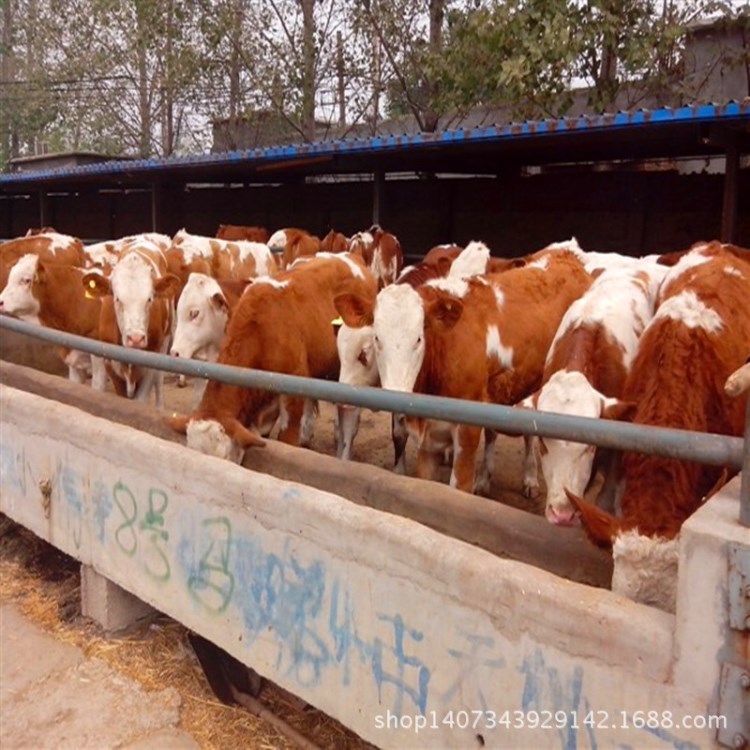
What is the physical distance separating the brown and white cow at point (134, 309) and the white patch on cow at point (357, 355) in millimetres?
1772

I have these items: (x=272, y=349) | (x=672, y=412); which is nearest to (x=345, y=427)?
(x=272, y=349)

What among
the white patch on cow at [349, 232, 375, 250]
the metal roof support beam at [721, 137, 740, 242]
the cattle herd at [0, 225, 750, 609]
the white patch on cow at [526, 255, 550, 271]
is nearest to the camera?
the cattle herd at [0, 225, 750, 609]

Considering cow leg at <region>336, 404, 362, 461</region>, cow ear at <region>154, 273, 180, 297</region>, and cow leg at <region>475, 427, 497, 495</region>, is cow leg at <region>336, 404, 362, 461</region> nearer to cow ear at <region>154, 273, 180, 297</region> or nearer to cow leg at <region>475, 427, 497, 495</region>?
cow leg at <region>475, 427, 497, 495</region>

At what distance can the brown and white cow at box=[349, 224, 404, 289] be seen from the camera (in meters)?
9.38

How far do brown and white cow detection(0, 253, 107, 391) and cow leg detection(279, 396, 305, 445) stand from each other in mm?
2207

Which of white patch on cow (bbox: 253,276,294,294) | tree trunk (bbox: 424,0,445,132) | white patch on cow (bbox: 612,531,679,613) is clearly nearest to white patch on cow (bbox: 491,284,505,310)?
white patch on cow (bbox: 253,276,294,294)

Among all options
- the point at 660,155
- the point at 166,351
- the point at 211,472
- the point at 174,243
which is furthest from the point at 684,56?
the point at 211,472

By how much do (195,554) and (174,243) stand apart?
6.30 meters

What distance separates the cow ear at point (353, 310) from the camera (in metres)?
5.04

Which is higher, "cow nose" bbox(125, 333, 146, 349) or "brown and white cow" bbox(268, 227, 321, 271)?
"brown and white cow" bbox(268, 227, 321, 271)

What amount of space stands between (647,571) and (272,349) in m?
2.98

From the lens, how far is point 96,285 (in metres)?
6.45

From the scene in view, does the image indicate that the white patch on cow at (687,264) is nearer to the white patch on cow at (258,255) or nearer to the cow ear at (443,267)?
the cow ear at (443,267)

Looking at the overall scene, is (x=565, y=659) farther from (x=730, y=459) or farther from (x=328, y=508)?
(x=328, y=508)
